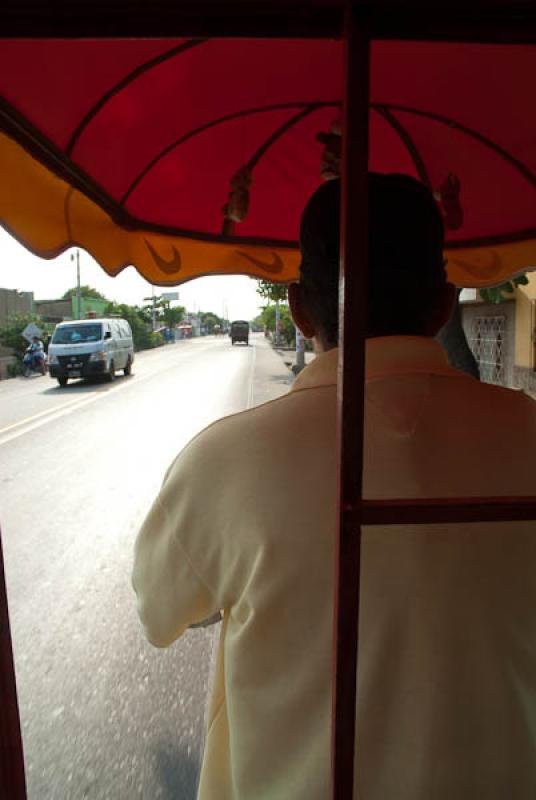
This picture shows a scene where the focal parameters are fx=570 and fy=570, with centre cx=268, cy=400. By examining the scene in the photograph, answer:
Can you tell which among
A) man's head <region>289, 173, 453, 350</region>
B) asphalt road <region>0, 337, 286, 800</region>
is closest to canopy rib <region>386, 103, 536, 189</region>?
man's head <region>289, 173, 453, 350</region>

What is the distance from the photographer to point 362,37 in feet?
2.32

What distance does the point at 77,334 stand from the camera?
53.8ft

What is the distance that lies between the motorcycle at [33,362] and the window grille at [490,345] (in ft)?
49.1

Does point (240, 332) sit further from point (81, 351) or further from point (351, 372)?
point (351, 372)

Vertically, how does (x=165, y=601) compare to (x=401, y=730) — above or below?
above

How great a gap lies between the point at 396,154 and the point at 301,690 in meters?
2.12

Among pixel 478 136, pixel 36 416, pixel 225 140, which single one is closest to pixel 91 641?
pixel 225 140

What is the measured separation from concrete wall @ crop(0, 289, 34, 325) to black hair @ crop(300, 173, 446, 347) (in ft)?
108

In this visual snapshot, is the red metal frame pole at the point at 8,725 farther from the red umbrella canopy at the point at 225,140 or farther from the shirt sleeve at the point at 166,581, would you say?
the red umbrella canopy at the point at 225,140

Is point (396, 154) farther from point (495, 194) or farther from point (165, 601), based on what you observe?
point (165, 601)

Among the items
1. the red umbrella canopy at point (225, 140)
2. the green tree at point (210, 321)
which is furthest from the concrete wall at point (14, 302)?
the green tree at point (210, 321)

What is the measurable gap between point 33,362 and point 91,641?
1908cm

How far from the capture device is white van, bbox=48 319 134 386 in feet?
52.5

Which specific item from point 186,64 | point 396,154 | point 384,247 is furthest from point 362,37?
point 396,154
